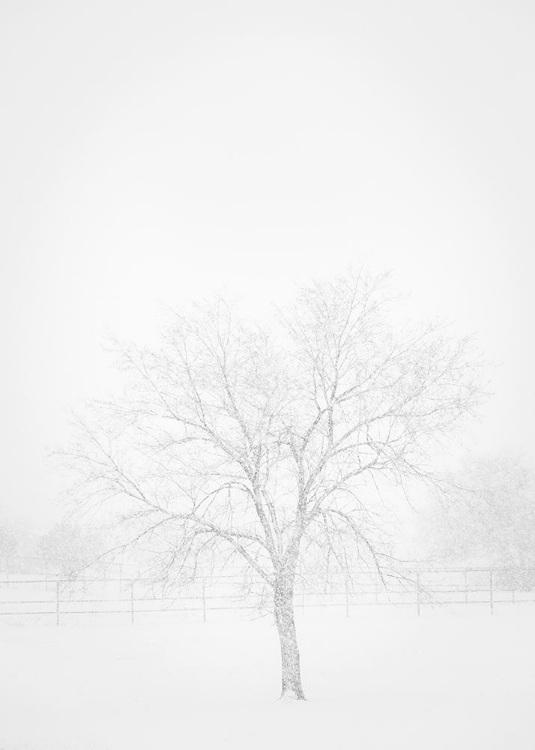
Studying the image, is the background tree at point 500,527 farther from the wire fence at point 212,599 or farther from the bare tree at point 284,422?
the bare tree at point 284,422

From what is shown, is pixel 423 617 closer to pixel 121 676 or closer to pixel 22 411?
pixel 121 676

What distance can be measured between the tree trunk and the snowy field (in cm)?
40

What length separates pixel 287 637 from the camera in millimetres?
10977

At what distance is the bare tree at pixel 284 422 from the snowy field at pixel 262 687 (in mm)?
1635

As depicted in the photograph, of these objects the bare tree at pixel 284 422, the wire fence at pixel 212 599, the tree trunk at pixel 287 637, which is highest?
the bare tree at pixel 284 422

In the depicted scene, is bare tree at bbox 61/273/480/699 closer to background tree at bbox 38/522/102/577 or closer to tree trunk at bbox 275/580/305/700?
tree trunk at bbox 275/580/305/700

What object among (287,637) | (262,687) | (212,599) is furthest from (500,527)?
(287,637)

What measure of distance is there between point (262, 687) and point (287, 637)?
9.05 feet

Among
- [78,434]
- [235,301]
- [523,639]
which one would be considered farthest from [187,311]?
[523,639]

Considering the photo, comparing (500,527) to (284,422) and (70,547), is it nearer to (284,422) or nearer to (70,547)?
(70,547)

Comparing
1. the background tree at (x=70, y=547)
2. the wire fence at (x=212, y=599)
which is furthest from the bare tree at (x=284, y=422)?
the background tree at (x=70, y=547)

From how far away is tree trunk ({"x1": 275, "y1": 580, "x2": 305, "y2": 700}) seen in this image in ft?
35.7

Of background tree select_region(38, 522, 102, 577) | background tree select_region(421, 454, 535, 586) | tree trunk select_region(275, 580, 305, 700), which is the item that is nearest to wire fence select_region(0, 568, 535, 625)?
background tree select_region(421, 454, 535, 586)

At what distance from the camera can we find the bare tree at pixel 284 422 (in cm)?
1078
